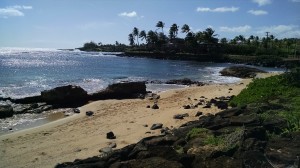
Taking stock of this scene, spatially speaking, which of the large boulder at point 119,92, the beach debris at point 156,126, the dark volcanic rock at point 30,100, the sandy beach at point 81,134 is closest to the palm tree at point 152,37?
the large boulder at point 119,92

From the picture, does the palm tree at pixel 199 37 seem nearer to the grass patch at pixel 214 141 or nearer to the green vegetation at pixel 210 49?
the green vegetation at pixel 210 49

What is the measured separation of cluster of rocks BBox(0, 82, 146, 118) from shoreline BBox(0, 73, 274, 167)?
14.7 feet

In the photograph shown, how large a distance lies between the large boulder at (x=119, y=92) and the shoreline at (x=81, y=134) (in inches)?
212

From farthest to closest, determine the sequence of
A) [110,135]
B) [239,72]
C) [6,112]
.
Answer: [239,72] < [6,112] < [110,135]

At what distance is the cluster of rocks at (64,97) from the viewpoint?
24.9m

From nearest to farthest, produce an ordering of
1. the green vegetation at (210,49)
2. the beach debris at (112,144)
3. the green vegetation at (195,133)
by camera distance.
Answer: the green vegetation at (195,133)
the beach debris at (112,144)
the green vegetation at (210,49)

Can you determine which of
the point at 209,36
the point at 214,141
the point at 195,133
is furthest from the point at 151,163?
the point at 209,36

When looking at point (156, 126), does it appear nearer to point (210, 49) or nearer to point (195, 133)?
point (195, 133)

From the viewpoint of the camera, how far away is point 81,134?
16.1 metres

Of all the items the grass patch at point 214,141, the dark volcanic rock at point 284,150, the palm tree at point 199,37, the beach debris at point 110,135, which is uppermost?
the palm tree at point 199,37

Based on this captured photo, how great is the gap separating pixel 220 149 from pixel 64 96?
20064 mm

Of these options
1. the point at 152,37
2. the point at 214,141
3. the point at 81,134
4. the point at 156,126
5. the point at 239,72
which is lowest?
the point at 239,72

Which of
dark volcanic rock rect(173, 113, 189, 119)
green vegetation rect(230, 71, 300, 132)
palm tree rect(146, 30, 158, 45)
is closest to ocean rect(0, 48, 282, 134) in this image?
dark volcanic rock rect(173, 113, 189, 119)

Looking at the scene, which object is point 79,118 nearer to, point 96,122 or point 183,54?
point 96,122
